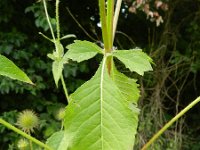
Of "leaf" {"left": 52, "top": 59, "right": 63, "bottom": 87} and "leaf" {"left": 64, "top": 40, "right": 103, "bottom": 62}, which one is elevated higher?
"leaf" {"left": 64, "top": 40, "right": 103, "bottom": 62}

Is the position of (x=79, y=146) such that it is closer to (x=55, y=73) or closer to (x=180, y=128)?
(x=55, y=73)

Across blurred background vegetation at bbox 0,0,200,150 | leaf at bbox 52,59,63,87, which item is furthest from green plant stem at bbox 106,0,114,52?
blurred background vegetation at bbox 0,0,200,150

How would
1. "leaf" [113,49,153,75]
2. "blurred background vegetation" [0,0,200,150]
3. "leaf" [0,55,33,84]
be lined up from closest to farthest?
"leaf" [0,55,33,84], "leaf" [113,49,153,75], "blurred background vegetation" [0,0,200,150]

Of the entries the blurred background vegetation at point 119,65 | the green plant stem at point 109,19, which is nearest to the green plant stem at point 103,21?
the green plant stem at point 109,19

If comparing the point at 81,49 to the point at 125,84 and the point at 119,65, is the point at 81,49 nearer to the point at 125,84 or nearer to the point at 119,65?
the point at 125,84

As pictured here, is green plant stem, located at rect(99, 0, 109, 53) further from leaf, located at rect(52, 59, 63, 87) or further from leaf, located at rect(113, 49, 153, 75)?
leaf, located at rect(52, 59, 63, 87)

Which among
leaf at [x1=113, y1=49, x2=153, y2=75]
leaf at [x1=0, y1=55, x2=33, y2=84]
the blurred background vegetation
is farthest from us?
the blurred background vegetation

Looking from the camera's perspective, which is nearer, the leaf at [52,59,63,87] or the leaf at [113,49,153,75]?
the leaf at [113,49,153,75]

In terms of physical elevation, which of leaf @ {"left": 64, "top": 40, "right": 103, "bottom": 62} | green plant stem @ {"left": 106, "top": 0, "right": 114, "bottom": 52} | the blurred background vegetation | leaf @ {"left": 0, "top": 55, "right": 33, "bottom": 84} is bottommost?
the blurred background vegetation
